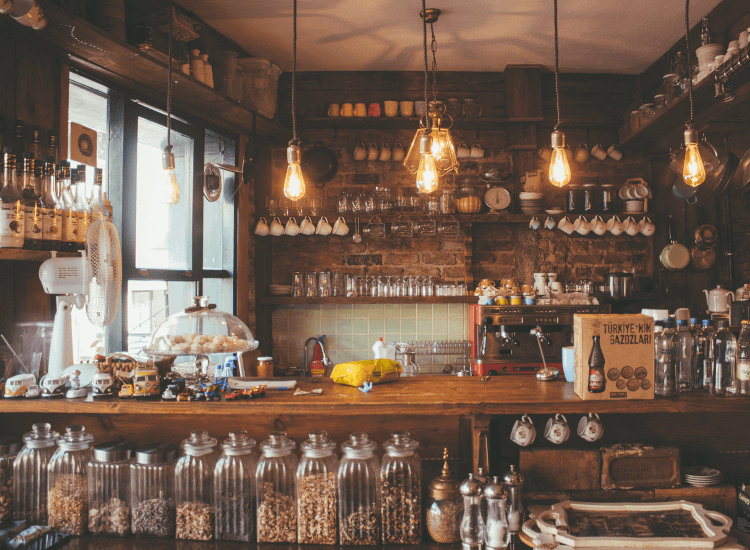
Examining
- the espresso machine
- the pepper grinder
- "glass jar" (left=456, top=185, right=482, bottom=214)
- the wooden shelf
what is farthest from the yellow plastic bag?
"glass jar" (left=456, top=185, right=482, bottom=214)

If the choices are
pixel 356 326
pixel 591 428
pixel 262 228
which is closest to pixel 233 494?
pixel 591 428

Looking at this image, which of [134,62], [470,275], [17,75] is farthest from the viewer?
[470,275]

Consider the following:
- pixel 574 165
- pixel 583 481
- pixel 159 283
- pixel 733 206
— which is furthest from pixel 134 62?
pixel 733 206

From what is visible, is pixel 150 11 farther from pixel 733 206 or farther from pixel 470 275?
pixel 733 206

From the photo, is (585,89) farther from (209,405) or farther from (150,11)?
(209,405)

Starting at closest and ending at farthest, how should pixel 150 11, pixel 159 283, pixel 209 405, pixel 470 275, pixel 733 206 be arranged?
1. pixel 209 405
2. pixel 150 11
3. pixel 159 283
4. pixel 733 206
5. pixel 470 275

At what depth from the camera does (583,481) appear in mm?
2109

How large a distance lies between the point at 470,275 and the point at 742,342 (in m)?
2.92

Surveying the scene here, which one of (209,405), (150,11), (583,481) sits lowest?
(583,481)

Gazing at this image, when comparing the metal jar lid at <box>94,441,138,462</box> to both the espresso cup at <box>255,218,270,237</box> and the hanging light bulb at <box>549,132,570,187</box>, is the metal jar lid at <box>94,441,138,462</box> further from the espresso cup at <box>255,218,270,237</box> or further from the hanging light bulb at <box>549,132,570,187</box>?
the espresso cup at <box>255,218,270,237</box>

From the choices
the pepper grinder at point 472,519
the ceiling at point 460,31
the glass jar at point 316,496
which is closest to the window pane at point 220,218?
the ceiling at point 460,31

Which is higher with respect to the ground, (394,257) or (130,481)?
(394,257)

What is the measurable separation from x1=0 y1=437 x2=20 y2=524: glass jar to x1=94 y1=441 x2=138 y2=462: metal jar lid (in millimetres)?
343

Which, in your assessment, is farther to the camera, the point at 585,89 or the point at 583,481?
the point at 585,89
